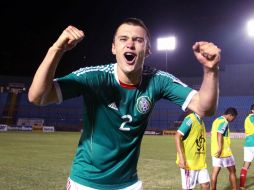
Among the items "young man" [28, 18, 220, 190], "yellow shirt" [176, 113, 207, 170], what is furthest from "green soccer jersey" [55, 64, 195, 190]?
"yellow shirt" [176, 113, 207, 170]

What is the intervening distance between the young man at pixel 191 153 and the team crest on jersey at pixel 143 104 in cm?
416

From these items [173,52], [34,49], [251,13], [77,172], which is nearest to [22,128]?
[34,49]

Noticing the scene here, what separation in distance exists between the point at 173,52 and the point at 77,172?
4550 centimetres

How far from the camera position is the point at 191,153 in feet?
23.9

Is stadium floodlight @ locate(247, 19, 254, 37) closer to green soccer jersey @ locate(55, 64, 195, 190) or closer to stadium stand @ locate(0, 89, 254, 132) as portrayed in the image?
stadium stand @ locate(0, 89, 254, 132)

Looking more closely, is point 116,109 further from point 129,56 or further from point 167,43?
point 167,43

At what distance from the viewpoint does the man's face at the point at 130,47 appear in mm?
2986

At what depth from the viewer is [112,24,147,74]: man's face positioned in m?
2.99

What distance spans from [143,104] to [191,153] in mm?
4409

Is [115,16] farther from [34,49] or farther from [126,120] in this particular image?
[126,120]

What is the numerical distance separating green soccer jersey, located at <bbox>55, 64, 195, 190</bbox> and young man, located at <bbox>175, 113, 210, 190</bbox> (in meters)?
4.14

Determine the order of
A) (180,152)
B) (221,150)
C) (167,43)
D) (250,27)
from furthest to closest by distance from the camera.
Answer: (167,43) → (250,27) → (221,150) → (180,152)

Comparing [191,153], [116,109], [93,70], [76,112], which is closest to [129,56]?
[93,70]

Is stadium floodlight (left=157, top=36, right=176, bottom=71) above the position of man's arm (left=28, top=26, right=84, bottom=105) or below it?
above
